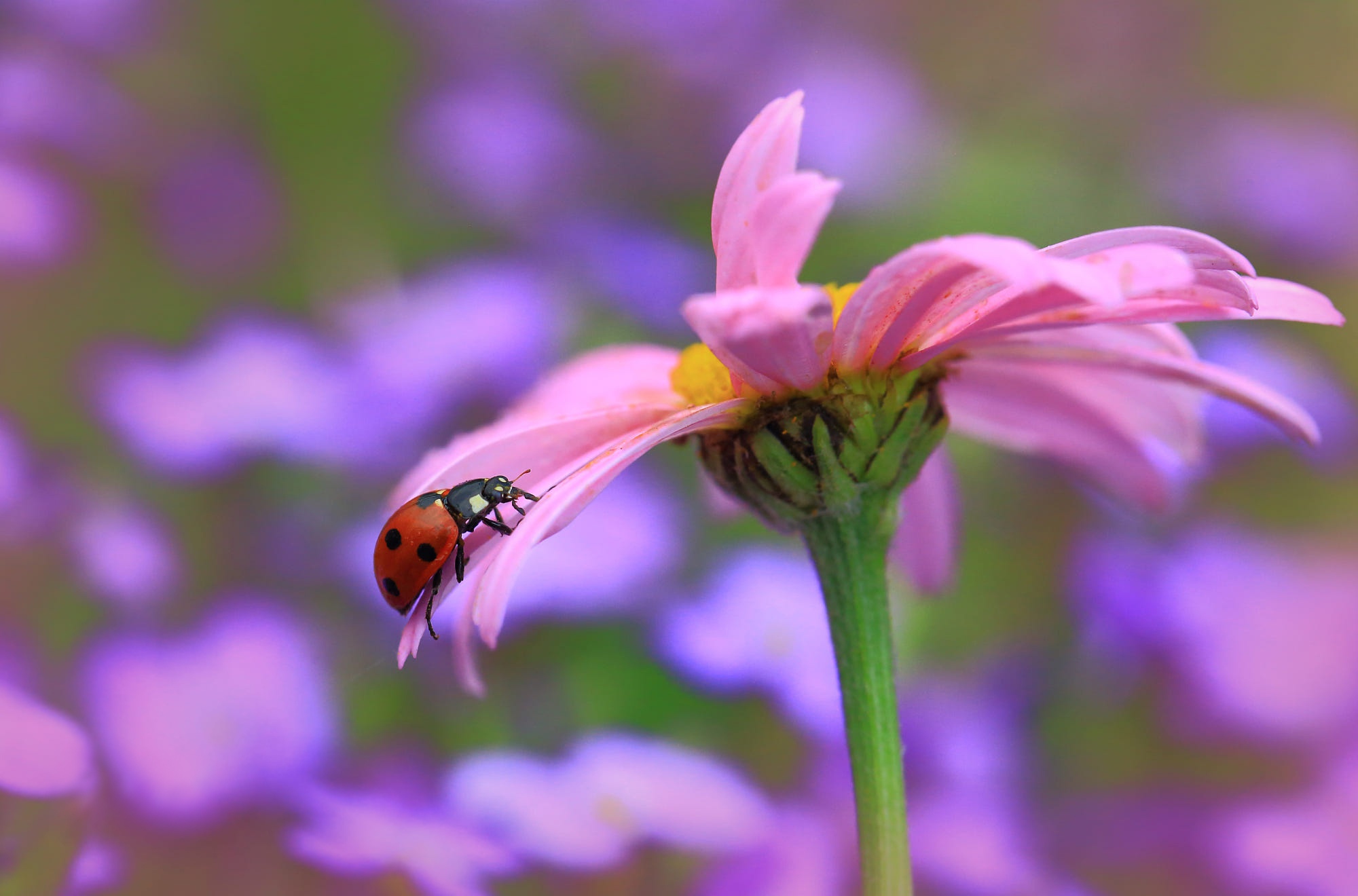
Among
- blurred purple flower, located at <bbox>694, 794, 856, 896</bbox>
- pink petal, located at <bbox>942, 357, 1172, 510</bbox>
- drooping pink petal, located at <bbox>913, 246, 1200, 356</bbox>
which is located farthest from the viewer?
blurred purple flower, located at <bbox>694, 794, 856, 896</bbox>

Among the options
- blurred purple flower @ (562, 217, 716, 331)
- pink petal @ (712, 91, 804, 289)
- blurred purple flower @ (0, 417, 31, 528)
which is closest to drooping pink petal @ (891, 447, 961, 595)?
pink petal @ (712, 91, 804, 289)

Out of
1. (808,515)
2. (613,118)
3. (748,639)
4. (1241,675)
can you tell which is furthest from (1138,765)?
(613,118)

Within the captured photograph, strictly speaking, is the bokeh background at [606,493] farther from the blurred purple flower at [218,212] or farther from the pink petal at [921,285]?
the pink petal at [921,285]

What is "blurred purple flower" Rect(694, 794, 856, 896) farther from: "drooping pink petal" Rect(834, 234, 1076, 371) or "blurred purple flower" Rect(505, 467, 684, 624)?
"drooping pink petal" Rect(834, 234, 1076, 371)

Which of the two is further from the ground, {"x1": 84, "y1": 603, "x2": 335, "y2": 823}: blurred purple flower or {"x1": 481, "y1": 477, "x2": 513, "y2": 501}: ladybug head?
{"x1": 84, "y1": 603, "x2": 335, "y2": 823}: blurred purple flower

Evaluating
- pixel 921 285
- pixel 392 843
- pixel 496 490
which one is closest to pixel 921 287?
pixel 921 285

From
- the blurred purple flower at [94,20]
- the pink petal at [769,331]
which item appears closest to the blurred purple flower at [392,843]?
the pink petal at [769,331]

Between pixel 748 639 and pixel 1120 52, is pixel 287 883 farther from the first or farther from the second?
pixel 1120 52

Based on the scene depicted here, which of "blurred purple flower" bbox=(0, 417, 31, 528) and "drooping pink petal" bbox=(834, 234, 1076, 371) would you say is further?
"blurred purple flower" bbox=(0, 417, 31, 528)
